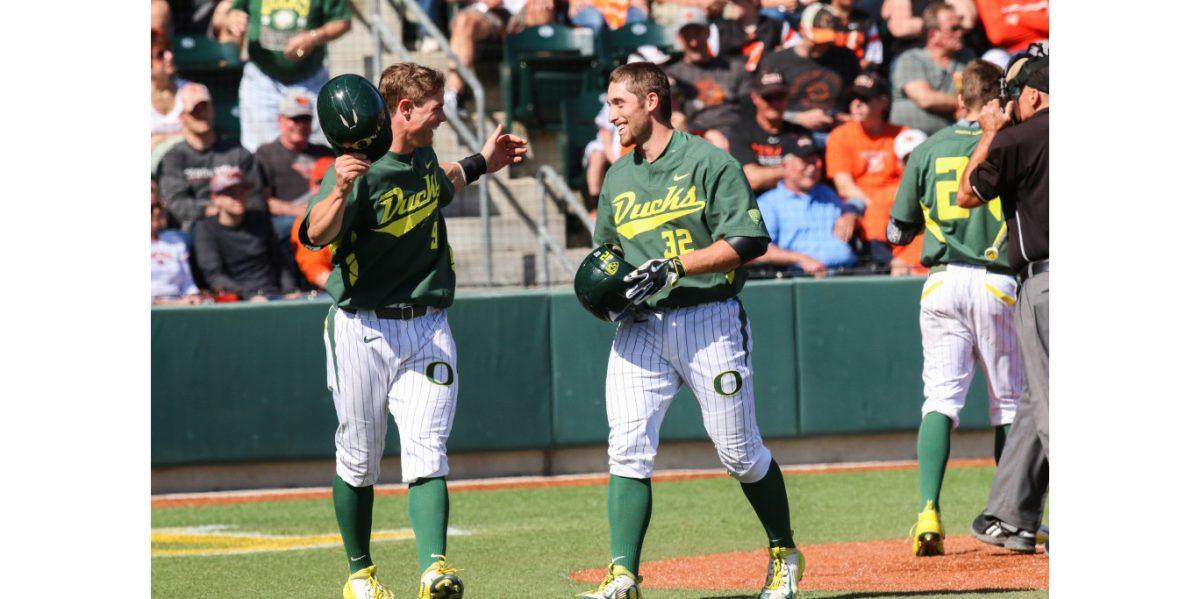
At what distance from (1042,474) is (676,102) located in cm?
A: 586

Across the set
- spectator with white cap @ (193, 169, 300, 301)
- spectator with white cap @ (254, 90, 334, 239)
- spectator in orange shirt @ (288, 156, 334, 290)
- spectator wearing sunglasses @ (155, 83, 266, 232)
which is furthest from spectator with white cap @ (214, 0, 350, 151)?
spectator in orange shirt @ (288, 156, 334, 290)

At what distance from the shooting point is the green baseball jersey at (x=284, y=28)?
11656 millimetres

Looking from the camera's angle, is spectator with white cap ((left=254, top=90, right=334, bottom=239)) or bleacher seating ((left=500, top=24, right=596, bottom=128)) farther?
bleacher seating ((left=500, top=24, right=596, bottom=128))

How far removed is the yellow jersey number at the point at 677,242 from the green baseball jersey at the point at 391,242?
82cm

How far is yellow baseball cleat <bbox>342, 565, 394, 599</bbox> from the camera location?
17.6 feet

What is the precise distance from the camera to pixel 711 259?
5.13 meters

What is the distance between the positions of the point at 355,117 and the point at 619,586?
1.80 metres

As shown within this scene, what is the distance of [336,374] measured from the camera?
5469 mm

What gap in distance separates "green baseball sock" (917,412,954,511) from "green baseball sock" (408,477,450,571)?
8.04ft

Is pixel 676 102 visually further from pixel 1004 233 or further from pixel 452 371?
pixel 452 371

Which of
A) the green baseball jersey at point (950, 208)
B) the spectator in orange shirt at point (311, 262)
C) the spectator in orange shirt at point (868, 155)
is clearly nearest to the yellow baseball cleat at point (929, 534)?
the green baseball jersey at point (950, 208)

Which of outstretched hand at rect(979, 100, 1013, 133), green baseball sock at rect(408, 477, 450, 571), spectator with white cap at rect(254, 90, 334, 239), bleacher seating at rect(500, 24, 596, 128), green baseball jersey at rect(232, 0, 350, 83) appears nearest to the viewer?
green baseball sock at rect(408, 477, 450, 571)

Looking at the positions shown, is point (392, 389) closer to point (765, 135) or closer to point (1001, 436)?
point (1001, 436)

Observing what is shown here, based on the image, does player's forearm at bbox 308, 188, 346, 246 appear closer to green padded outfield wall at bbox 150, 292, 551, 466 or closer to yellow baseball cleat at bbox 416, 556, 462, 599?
yellow baseball cleat at bbox 416, 556, 462, 599
